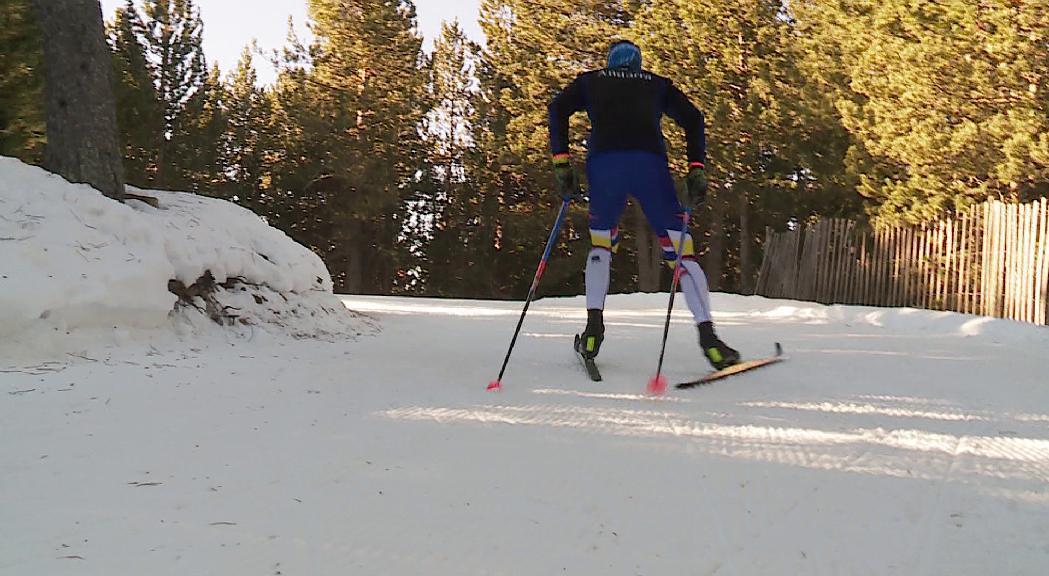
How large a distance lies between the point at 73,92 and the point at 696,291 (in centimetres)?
426

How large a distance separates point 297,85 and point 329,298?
19.6 metres

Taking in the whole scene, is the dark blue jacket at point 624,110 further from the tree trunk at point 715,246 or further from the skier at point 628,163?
the tree trunk at point 715,246

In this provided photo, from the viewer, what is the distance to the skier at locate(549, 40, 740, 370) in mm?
4340

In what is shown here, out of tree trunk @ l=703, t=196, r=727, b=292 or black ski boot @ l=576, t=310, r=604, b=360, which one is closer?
black ski boot @ l=576, t=310, r=604, b=360

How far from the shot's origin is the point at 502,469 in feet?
7.79

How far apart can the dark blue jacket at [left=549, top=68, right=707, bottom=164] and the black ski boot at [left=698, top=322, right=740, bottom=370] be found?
0.96 m

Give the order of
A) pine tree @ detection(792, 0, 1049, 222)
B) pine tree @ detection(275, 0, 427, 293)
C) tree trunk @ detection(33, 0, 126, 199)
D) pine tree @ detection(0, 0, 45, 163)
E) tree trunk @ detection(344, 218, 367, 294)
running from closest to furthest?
tree trunk @ detection(33, 0, 126, 199) → pine tree @ detection(792, 0, 1049, 222) → pine tree @ detection(0, 0, 45, 163) → pine tree @ detection(275, 0, 427, 293) → tree trunk @ detection(344, 218, 367, 294)

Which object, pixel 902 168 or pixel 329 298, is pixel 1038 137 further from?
pixel 329 298

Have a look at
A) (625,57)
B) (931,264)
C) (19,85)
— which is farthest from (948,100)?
(19,85)

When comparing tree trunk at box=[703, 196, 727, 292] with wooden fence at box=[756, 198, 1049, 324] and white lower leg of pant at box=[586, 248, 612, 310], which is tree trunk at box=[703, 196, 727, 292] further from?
white lower leg of pant at box=[586, 248, 612, 310]

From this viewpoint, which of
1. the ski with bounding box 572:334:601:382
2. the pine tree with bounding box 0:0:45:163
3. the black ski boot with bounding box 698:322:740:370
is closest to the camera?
the ski with bounding box 572:334:601:382

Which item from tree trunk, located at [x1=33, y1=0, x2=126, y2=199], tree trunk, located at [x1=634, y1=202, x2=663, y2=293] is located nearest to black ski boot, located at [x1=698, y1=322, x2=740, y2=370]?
tree trunk, located at [x1=33, y1=0, x2=126, y2=199]

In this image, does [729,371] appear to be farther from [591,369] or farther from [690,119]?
[690,119]

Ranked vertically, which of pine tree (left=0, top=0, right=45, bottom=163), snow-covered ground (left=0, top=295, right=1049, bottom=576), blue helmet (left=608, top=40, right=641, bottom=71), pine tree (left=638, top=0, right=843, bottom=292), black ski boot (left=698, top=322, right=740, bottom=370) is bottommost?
snow-covered ground (left=0, top=295, right=1049, bottom=576)
